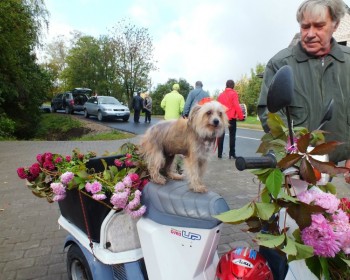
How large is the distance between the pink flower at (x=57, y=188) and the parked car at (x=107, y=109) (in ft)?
68.1

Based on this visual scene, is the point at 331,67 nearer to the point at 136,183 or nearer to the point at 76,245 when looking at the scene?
the point at 136,183

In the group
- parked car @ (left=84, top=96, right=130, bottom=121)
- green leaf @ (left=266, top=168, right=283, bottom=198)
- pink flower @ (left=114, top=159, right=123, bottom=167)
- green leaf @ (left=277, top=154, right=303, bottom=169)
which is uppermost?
green leaf @ (left=277, top=154, right=303, bottom=169)

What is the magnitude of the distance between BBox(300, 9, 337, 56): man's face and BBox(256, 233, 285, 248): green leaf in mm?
1553

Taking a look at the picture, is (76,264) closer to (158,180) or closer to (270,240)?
(158,180)

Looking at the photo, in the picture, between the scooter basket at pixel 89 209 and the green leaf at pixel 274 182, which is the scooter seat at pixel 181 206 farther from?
the green leaf at pixel 274 182

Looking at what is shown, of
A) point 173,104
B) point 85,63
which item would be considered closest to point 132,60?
point 85,63

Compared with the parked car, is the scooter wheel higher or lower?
higher

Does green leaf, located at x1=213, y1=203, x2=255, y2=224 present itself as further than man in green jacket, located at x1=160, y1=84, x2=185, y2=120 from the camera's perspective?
No

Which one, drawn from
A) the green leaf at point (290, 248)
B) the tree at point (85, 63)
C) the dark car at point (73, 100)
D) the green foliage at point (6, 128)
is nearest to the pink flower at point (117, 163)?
the green leaf at point (290, 248)

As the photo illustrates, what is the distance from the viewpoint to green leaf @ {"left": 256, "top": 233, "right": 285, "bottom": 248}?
122cm

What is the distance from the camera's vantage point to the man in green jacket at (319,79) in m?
2.27

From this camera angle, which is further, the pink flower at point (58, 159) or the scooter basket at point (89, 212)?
the pink flower at point (58, 159)

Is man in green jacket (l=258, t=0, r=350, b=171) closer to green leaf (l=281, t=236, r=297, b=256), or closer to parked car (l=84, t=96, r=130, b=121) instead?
green leaf (l=281, t=236, r=297, b=256)

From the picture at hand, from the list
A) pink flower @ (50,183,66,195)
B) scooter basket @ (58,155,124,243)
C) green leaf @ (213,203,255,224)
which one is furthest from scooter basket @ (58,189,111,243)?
green leaf @ (213,203,255,224)
